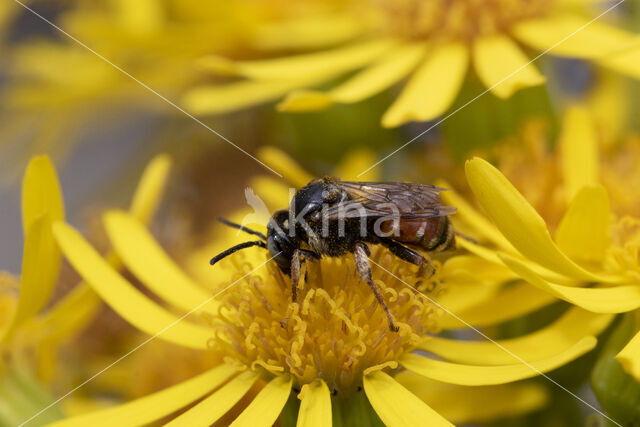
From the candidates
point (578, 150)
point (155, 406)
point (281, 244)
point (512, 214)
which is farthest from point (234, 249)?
point (578, 150)

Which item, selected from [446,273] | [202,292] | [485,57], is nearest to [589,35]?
[485,57]

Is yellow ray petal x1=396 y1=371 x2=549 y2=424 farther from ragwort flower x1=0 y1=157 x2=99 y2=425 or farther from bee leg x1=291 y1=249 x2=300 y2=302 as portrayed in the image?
ragwort flower x1=0 y1=157 x2=99 y2=425

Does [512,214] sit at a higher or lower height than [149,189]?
lower

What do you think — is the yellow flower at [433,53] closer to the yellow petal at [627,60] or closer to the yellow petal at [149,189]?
the yellow petal at [627,60]

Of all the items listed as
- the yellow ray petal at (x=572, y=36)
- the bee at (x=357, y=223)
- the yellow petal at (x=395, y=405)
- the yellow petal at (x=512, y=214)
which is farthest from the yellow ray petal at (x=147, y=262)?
the yellow ray petal at (x=572, y=36)

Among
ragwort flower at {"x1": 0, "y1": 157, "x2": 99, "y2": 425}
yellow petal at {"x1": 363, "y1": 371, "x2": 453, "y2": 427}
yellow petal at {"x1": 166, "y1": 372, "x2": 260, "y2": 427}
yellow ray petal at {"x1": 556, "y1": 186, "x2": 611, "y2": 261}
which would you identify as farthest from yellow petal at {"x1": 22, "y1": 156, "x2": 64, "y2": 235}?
yellow ray petal at {"x1": 556, "y1": 186, "x2": 611, "y2": 261}

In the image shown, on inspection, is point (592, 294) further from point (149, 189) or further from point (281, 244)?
point (149, 189)

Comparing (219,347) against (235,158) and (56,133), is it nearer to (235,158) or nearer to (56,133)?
(235,158)
